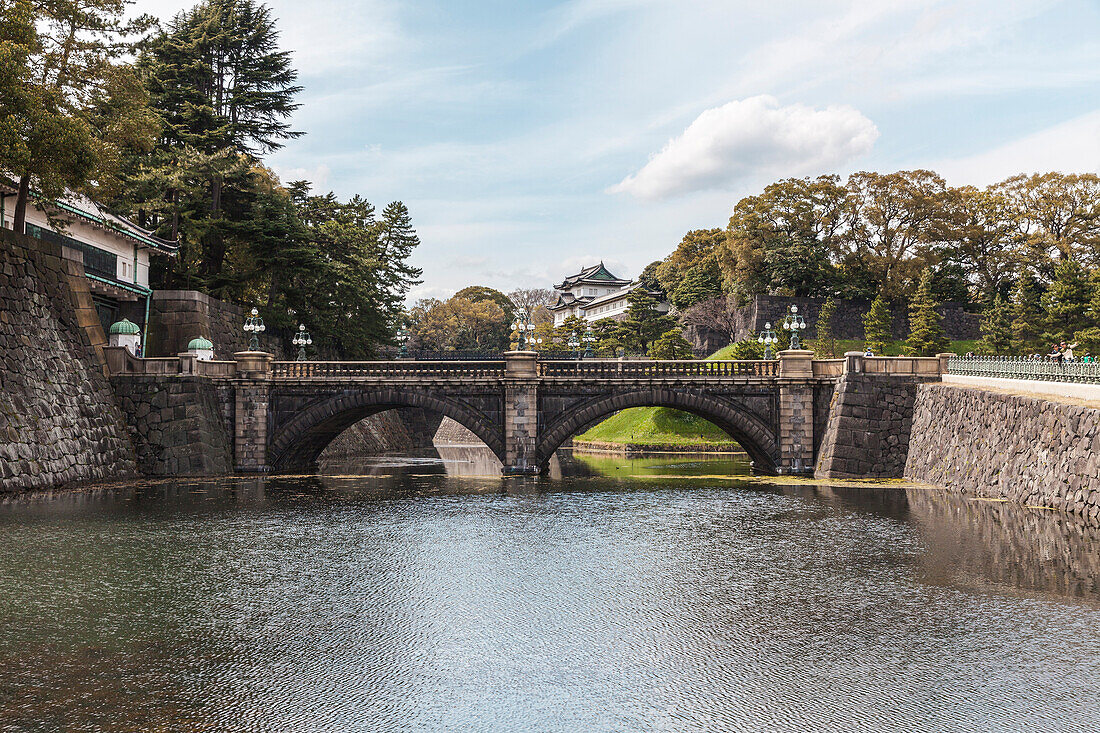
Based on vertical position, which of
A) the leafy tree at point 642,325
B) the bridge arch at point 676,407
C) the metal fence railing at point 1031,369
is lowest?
the bridge arch at point 676,407

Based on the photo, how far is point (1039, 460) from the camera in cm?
2738

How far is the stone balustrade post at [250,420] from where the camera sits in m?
43.7

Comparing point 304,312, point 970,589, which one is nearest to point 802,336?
point 304,312

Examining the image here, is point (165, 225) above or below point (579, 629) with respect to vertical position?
above

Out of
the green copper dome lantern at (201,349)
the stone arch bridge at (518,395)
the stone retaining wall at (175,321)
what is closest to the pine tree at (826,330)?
the stone arch bridge at (518,395)

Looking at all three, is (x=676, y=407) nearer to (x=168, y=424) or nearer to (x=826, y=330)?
(x=168, y=424)

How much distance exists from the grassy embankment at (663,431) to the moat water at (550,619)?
33.7 meters

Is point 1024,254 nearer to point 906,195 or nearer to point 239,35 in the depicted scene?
point 906,195

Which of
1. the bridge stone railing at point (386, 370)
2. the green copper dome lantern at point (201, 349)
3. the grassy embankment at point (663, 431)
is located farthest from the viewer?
the grassy embankment at point (663, 431)

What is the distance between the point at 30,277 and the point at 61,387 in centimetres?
520

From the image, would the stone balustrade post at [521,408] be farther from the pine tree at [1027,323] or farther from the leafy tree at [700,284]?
the leafy tree at [700,284]

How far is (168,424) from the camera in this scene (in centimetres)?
4109

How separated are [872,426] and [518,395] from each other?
17.6 metres

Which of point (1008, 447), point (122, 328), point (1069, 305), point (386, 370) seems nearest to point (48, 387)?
point (122, 328)
